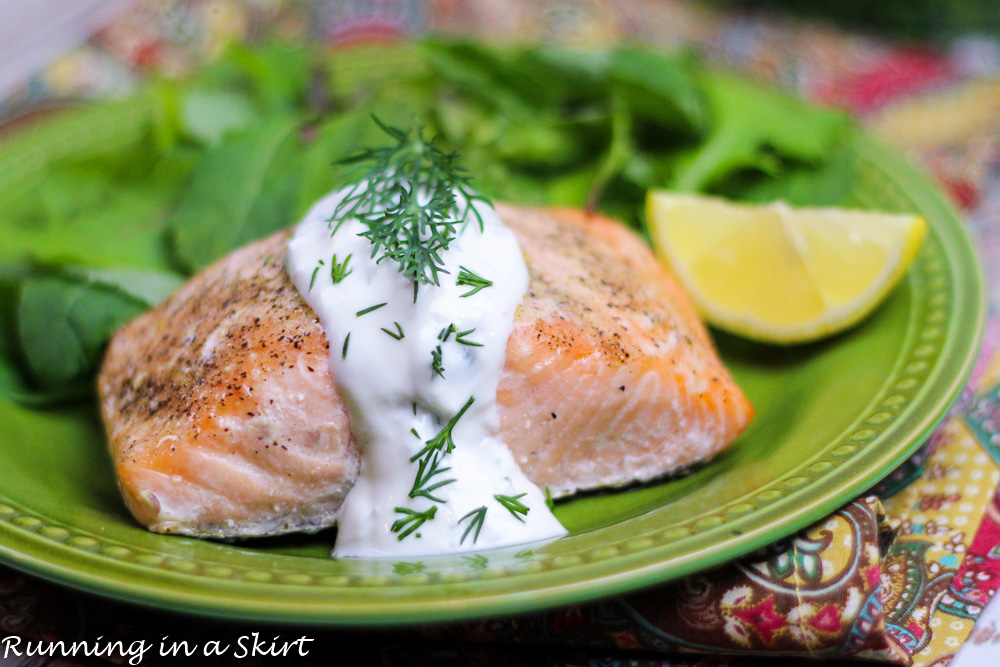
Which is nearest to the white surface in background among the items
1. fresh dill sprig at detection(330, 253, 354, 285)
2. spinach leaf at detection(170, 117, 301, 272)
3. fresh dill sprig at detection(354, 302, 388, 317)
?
spinach leaf at detection(170, 117, 301, 272)

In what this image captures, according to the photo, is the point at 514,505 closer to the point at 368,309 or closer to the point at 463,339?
the point at 463,339

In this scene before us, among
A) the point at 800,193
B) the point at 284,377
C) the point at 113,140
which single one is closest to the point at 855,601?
the point at 284,377

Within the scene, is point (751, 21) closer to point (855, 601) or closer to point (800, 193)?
point (800, 193)

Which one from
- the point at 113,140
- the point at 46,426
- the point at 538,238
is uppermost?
the point at 538,238

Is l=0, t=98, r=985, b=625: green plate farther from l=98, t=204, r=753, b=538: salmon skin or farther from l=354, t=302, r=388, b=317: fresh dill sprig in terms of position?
l=354, t=302, r=388, b=317: fresh dill sprig

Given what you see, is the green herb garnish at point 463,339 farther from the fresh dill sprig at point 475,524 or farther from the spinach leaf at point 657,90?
the spinach leaf at point 657,90
